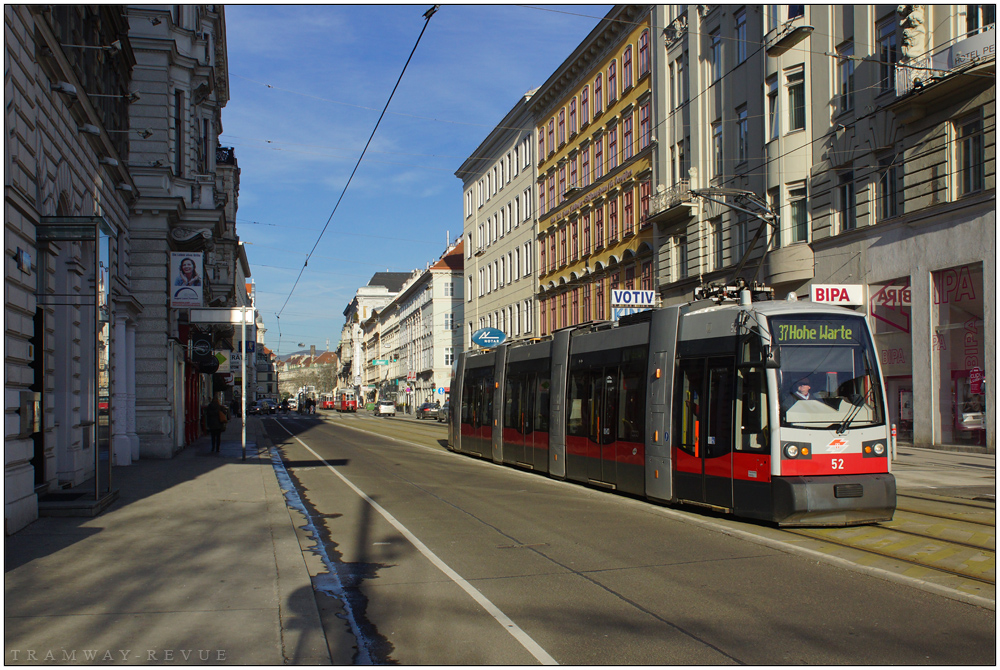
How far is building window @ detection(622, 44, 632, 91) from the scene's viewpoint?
136 feet

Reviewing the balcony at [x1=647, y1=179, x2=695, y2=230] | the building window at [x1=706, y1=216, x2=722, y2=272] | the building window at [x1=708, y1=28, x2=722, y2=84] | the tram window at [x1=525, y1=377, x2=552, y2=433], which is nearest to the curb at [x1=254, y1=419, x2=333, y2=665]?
the tram window at [x1=525, y1=377, x2=552, y2=433]

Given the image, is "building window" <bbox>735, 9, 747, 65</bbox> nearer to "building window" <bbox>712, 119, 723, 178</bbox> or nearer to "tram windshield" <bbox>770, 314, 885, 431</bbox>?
"building window" <bbox>712, 119, 723, 178</bbox>

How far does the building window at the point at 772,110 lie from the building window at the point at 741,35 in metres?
2.30

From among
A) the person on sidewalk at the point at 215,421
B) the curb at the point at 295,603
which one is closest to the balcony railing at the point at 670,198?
the person on sidewalk at the point at 215,421

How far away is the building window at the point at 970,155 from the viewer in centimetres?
2205

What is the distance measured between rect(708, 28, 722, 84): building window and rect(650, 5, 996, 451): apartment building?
0.23 ft

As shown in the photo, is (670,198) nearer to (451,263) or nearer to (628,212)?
(628,212)

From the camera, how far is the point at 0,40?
32.1 feet

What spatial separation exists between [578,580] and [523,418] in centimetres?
1218

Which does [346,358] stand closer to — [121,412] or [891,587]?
[121,412]

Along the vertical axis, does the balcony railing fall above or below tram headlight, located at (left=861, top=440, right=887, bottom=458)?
above

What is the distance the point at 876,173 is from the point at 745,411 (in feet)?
57.3

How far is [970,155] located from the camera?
22.4 m

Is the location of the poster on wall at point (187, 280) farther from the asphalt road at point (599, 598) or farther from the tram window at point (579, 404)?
the asphalt road at point (599, 598)
